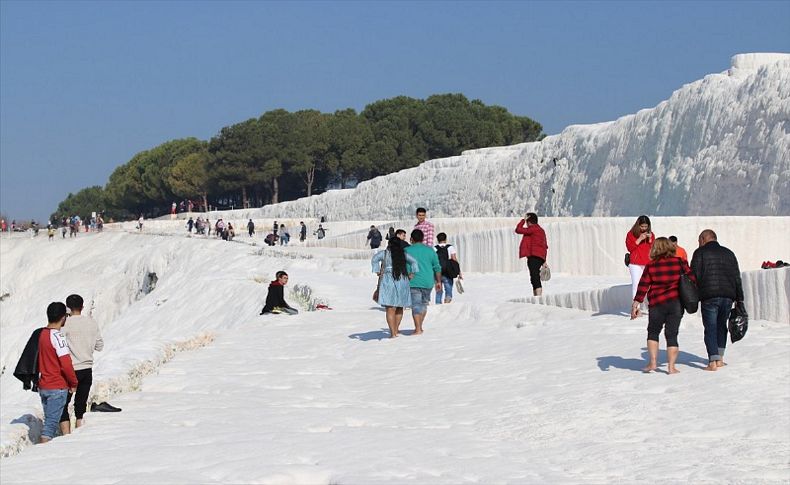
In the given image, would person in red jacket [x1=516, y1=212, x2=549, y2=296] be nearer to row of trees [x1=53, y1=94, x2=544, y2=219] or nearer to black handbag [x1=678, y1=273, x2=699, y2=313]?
black handbag [x1=678, y1=273, x2=699, y2=313]

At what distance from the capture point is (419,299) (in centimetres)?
1523

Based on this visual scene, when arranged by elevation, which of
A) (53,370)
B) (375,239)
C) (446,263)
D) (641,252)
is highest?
(375,239)

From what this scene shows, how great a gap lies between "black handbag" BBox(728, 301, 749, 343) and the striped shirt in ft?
1.55

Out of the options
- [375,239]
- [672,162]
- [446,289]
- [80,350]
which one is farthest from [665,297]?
[672,162]

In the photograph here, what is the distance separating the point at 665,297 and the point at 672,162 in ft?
99.0

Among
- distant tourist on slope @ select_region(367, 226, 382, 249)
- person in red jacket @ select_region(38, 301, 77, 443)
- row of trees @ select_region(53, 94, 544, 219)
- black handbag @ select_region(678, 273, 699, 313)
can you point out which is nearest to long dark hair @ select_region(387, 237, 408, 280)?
black handbag @ select_region(678, 273, 699, 313)

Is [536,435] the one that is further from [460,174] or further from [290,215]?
[290,215]

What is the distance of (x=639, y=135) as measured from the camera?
43219 mm

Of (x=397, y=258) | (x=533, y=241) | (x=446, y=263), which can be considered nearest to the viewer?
(x=397, y=258)

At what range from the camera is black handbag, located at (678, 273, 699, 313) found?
11.0 metres

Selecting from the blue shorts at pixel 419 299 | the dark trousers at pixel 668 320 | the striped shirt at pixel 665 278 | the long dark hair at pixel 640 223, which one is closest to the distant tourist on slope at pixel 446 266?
the blue shorts at pixel 419 299

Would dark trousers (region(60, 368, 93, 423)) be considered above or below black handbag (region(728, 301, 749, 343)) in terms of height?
below

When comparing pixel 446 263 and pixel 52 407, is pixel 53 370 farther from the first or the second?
pixel 446 263

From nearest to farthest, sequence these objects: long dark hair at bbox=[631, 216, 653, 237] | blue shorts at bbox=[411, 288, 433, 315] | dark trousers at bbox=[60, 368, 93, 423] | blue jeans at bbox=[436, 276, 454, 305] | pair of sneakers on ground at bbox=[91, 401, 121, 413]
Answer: dark trousers at bbox=[60, 368, 93, 423], pair of sneakers on ground at bbox=[91, 401, 121, 413], long dark hair at bbox=[631, 216, 653, 237], blue shorts at bbox=[411, 288, 433, 315], blue jeans at bbox=[436, 276, 454, 305]
